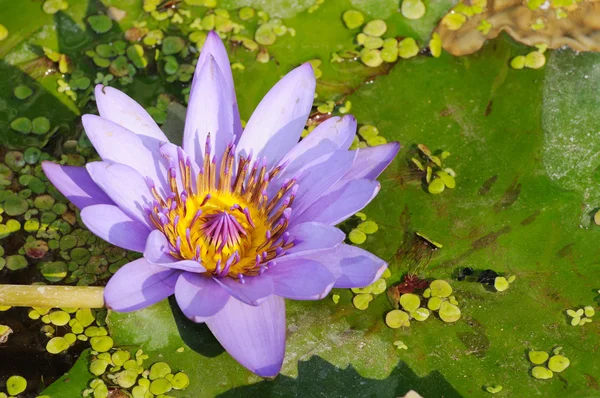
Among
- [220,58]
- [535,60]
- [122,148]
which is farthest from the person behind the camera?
[535,60]

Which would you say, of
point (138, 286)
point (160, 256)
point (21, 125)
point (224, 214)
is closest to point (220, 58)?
point (224, 214)

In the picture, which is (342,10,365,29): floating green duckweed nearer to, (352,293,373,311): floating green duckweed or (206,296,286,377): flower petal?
(352,293,373,311): floating green duckweed

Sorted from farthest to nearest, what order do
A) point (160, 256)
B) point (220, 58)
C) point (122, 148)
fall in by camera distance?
point (220, 58)
point (122, 148)
point (160, 256)

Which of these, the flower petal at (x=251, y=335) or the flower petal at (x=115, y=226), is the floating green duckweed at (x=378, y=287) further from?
the flower petal at (x=115, y=226)

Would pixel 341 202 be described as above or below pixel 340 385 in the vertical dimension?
above

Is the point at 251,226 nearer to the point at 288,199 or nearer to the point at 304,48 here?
the point at 288,199

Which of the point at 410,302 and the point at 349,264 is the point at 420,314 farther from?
the point at 349,264
